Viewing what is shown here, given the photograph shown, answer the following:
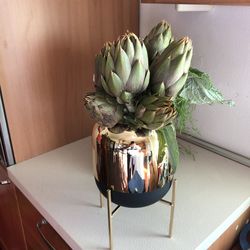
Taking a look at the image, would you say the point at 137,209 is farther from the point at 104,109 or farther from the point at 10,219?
the point at 10,219

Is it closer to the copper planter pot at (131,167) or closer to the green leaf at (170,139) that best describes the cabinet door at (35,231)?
the copper planter pot at (131,167)

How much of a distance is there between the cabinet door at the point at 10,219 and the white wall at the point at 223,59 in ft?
2.28

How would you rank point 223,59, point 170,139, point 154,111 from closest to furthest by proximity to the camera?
point 154,111 < point 170,139 < point 223,59

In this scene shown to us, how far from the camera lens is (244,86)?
0.81m

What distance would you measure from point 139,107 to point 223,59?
0.46m

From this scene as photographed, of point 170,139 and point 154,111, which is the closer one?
point 154,111

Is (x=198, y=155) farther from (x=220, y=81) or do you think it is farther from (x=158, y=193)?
(x=158, y=193)

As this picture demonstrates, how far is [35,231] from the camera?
34.9 inches

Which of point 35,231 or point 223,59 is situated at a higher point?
point 223,59

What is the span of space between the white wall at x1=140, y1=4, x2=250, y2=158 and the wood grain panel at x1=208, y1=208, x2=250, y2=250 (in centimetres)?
19

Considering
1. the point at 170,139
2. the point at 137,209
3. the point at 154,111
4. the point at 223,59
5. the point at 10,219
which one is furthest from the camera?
the point at 10,219

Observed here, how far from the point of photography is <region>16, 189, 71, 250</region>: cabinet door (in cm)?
75

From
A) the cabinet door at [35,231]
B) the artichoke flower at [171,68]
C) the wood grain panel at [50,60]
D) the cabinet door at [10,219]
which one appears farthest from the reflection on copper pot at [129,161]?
the cabinet door at [10,219]

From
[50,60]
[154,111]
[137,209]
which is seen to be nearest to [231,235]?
[137,209]
